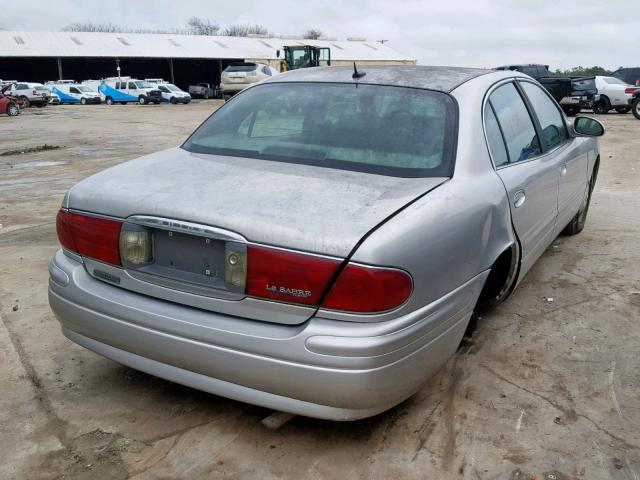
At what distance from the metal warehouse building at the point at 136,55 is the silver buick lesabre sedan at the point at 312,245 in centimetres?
4946

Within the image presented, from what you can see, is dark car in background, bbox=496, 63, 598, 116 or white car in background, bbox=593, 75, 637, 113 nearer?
dark car in background, bbox=496, 63, 598, 116

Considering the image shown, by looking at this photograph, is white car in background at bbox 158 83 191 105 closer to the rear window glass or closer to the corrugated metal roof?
the rear window glass

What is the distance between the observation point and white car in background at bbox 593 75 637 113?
882 inches

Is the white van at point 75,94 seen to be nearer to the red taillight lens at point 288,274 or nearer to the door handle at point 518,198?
the door handle at point 518,198

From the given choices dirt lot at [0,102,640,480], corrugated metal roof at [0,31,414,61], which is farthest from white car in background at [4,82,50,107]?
dirt lot at [0,102,640,480]

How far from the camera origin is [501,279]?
3262mm

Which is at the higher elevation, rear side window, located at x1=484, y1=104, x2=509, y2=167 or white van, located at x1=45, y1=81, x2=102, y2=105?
rear side window, located at x1=484, y1=104, x2=509, y2=167

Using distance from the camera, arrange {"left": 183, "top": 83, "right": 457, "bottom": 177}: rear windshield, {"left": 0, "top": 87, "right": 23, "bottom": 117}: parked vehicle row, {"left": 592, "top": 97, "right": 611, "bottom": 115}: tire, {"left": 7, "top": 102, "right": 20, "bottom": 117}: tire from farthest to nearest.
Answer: {"left": 7, "top": 102, "right": 20, "bottom": 117}: tire, {"left": 0, "top": 87, "right": 23, "bottom": 117}: parked vehicle row, {"left": 592, "top": 97, "right": 611, "bottom": 115}: tire, {"left": 183, "top": 83, "right": 457, "bottom": 177}: rear windshield

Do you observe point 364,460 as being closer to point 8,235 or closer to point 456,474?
point 456,474

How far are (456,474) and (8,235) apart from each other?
5.12 meters

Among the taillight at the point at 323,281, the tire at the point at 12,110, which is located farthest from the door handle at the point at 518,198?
the tire at the point at 12,110

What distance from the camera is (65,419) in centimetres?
271

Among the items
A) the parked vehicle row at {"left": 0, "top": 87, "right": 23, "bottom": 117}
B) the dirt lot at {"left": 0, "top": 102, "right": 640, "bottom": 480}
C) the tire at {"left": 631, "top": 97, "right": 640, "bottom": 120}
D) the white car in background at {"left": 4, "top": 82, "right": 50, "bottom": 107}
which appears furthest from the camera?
the white car in background at {"left": 4, "top": 82, "right": 50, "bottom": 107}

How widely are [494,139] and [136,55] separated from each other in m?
53.9
